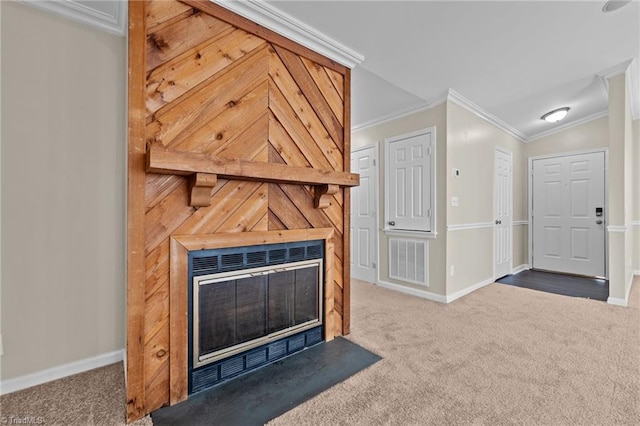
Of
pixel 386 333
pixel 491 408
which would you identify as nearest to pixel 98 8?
pixel 386 333

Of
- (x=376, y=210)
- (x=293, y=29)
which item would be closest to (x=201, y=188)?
(x=293, y=29)

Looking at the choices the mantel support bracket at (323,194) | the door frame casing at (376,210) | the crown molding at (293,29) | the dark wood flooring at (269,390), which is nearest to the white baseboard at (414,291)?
the door frame casing at (376,210)

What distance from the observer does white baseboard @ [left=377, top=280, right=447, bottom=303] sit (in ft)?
11.7

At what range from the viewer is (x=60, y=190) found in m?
1.98

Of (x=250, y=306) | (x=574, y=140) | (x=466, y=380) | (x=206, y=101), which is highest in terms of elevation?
(x=574, y=140)

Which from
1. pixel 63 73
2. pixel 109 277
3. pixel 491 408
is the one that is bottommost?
pixel 491 408

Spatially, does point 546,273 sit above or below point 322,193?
below

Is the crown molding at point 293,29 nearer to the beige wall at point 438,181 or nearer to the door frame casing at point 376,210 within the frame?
the beige wall at point 438,181

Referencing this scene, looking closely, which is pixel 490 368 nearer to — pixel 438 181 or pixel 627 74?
pixel 438 181

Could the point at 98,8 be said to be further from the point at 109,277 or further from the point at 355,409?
the point at 355,409

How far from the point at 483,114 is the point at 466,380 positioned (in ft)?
12.1

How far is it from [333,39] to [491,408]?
2.80 m

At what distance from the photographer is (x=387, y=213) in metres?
4.21

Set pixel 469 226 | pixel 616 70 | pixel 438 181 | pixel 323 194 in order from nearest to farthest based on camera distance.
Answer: pixel 323 194
pixel 616 70
pixel 438 181
pixel 469 226
